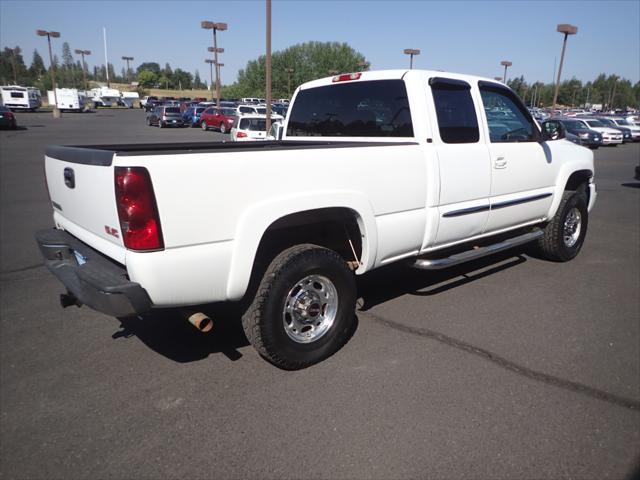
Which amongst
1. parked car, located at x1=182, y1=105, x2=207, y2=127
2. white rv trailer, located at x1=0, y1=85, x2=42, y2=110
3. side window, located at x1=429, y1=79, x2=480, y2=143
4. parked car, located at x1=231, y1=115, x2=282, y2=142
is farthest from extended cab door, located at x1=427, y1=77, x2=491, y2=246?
white rv trailer, located at x1=0, y1=85, x2=42, y2=110

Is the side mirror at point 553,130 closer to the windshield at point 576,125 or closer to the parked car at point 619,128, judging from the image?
the windshield at point 576,125

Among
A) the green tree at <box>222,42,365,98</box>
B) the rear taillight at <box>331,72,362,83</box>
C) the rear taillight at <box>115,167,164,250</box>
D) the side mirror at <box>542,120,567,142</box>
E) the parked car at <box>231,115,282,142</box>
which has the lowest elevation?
the parked car at <box>231,115,282,142</box>

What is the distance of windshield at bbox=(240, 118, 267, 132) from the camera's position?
70.2ft

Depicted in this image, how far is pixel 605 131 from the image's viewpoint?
27.2 m

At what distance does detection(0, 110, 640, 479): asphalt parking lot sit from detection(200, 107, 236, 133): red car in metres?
27.3

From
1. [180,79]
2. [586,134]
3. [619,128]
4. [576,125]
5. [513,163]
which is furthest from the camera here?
[180,79]

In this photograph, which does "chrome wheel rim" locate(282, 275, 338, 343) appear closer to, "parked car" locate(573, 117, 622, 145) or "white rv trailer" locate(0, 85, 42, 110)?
"parked car" locate(573, 117, 622, 145)

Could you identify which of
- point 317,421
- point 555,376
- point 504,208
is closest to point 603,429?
point 555,376

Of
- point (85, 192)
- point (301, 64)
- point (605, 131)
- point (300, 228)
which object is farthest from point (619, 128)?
point (301, 64)

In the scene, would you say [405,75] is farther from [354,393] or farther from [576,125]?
[576,125]

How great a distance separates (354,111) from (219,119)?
28957mm

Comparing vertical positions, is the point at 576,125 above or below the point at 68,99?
below

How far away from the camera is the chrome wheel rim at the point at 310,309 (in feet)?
10.9

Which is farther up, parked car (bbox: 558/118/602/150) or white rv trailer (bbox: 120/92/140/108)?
white rv trailer (bbox: 120/92/140/108)
